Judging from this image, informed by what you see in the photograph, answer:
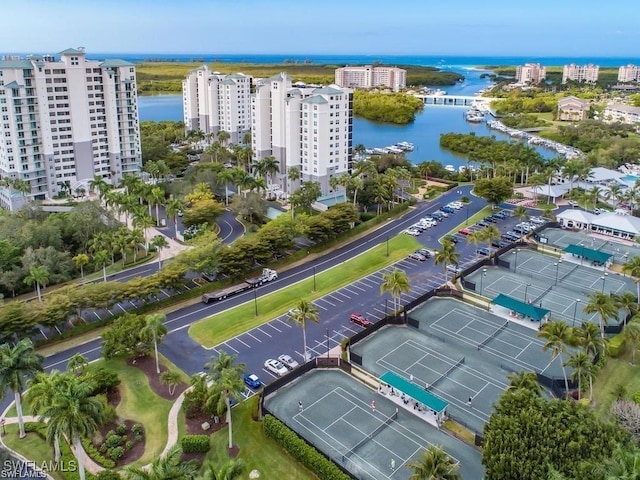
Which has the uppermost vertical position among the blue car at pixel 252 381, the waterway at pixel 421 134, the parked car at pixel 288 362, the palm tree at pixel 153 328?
the waterway at pixel 421 134

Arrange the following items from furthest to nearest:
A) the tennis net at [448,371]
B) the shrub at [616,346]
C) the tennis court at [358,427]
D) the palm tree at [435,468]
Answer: the shrub at [616,346] → the tennis net at [448,371] → the tennis court at [358,427] → the palm tree at [435,468]

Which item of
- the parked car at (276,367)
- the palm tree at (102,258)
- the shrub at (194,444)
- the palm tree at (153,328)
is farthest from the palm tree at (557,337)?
the palm tree at (102,258)

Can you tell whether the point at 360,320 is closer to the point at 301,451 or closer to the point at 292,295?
the point at 292,295

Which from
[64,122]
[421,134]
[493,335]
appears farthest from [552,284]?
[421,134]

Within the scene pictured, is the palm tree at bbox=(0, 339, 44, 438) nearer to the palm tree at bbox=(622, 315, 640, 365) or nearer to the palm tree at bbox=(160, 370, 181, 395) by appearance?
the palm tree at bbox=(160, 370, 181, 395)

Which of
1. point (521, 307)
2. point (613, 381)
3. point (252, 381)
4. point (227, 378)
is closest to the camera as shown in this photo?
point (227, 378)

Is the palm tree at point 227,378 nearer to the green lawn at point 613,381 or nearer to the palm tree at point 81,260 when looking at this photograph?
the green lawn at point 613,381

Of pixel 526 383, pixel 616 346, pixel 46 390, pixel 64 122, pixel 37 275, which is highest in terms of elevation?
pixel 64 122
